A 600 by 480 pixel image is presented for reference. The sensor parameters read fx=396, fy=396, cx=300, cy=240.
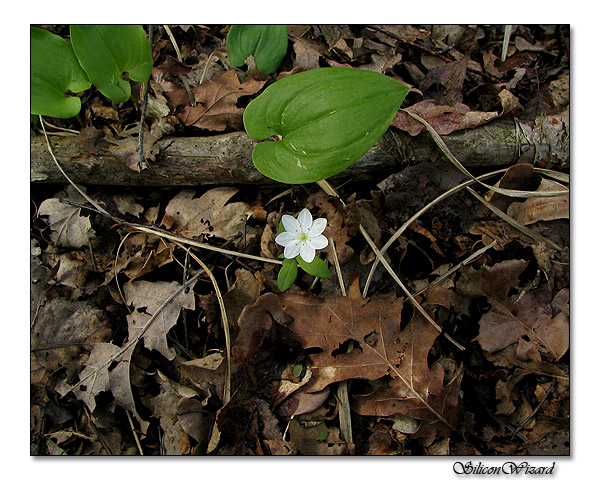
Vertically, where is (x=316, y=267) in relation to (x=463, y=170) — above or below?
below

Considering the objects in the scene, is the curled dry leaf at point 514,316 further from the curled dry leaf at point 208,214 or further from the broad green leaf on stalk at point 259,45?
the broad green leaf on stalk at point 259,45

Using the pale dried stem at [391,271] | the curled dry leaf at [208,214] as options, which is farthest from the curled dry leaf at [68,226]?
the pale dried stem at [391,271]

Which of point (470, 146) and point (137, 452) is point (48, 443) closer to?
point (137, 452)

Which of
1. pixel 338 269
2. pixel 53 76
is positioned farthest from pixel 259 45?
pixel 338 269

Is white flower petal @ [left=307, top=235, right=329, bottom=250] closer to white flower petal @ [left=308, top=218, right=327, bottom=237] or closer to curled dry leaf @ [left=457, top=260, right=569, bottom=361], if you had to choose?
white flower petal @ [left=308, top=218, right=327, bottom=237]

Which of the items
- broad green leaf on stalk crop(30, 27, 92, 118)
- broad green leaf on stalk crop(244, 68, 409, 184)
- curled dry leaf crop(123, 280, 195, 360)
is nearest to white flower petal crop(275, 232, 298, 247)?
broad green leaf on stalk crop(244, 68, 409, 184)

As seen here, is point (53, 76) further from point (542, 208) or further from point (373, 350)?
point (542, 208)
